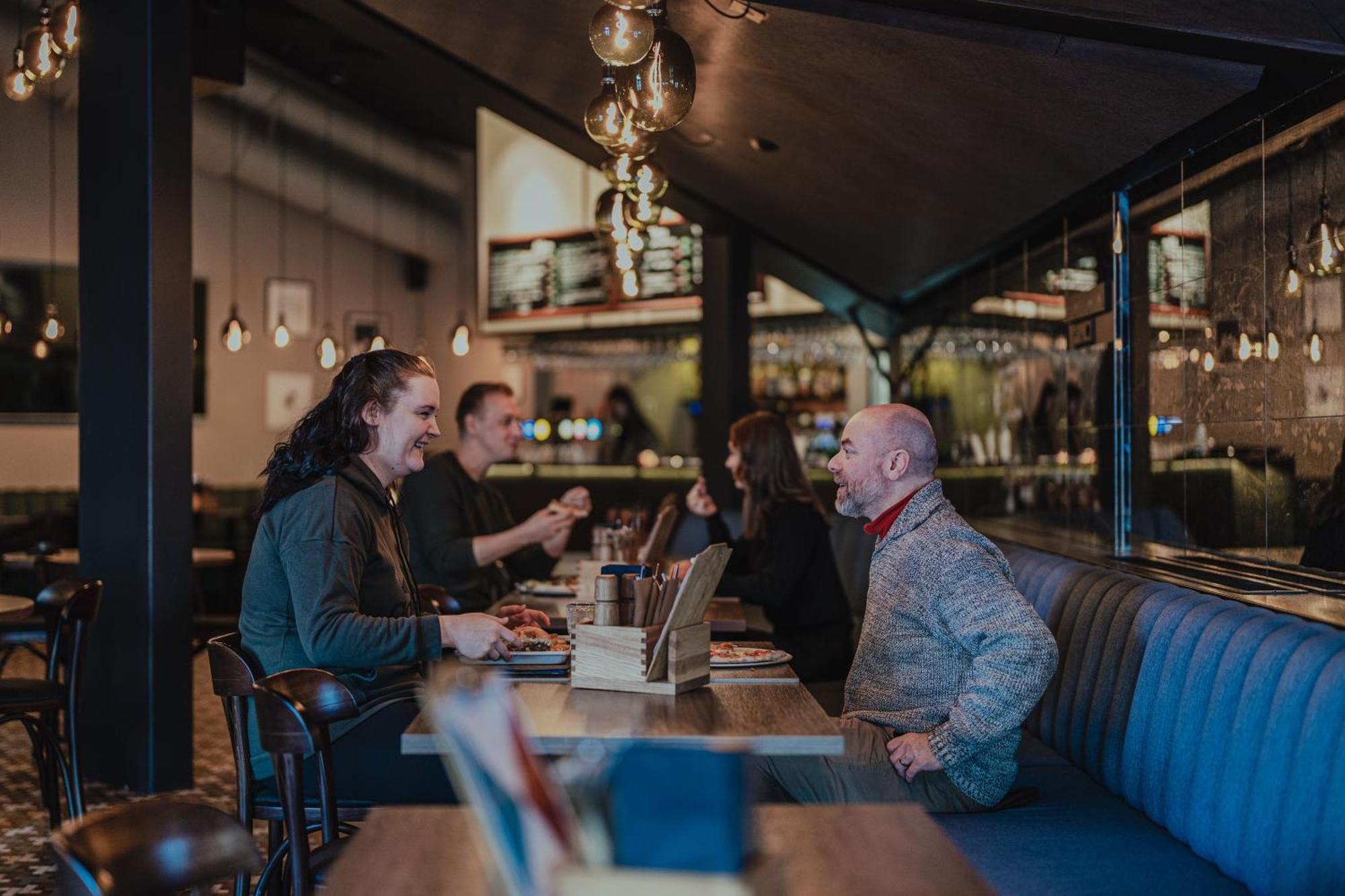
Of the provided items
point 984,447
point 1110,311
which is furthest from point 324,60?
point 1110,311

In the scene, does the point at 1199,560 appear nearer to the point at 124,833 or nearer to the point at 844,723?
the point at 844,723

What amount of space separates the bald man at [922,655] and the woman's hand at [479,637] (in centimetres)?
71

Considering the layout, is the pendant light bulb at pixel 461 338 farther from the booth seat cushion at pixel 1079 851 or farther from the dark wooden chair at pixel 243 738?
the booth seat cushion at pixel 1079 851

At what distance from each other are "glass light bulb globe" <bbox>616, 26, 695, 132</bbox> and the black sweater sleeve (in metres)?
1.82

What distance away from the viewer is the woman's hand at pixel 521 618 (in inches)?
136

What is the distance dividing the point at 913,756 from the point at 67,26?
139 inches

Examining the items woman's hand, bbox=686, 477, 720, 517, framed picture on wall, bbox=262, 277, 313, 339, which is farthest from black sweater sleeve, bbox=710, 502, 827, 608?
framed picture on wall, bbox=262, 277, 313, 339

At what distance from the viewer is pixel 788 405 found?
36.3 ft

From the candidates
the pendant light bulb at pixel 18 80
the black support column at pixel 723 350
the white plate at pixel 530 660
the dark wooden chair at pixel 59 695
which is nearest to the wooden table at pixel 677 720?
the white plate at pixel 530 660

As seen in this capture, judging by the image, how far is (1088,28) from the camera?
127 inches

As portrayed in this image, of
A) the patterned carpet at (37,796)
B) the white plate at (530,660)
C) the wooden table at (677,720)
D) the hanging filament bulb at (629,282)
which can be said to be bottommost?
the patterned carpet at (37,796)

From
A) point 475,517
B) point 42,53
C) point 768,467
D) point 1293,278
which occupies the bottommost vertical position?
point 475,517

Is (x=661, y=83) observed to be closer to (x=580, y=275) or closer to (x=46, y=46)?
(x=46, y=46)

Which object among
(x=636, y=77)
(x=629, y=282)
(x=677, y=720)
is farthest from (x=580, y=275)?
(x=677, y=720)
